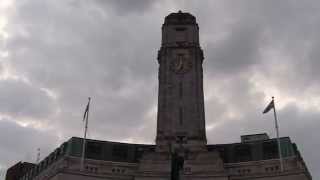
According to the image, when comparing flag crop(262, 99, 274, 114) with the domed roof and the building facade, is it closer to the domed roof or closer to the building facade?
the building facade

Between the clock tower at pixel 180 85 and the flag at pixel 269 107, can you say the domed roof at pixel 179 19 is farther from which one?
the flag at pixel 269 107

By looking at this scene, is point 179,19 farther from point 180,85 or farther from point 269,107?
point 269,107

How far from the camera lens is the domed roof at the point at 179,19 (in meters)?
141

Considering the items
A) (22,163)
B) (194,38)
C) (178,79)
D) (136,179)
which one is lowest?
(136,179)

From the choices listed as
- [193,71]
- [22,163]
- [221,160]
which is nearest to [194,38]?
[193,71]

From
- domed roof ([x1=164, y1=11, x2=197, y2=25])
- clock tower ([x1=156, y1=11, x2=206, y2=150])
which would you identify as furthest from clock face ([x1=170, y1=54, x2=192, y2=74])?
domed roof ([x1=164, y1=11, x2=197, y2=25])

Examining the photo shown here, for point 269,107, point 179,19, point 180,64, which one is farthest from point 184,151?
point 179,19

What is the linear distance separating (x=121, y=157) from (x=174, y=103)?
19.9 m

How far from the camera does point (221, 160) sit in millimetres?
121625

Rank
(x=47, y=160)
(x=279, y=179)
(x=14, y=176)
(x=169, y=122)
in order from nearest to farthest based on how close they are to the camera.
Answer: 1. (x=279, y=179)
2. (x=169, y=122)
3. (x=47, y=160)
4. (x=14, y=176)

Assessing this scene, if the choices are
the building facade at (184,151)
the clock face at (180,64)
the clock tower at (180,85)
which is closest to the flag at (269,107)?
the building facade at (184,151)

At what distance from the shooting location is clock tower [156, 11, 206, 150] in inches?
4958

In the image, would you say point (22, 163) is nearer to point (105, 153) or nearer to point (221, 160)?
point (105, 153)

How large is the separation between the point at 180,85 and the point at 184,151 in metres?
22.3
